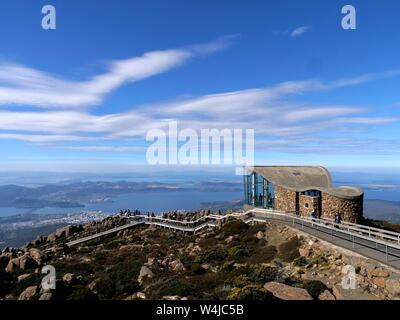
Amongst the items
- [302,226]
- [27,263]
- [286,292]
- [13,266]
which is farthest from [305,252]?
[13,266]

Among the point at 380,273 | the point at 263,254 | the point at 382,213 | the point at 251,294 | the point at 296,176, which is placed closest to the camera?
the point at 251,294

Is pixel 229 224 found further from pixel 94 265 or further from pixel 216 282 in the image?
pixel 216 282

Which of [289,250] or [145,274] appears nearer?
[145,274]

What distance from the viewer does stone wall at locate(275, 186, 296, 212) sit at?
2933 centimetres

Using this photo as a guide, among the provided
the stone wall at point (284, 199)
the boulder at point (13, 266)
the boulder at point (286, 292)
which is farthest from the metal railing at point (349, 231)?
the boulder at point (13, 266)

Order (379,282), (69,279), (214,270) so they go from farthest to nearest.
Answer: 1. (69,279)
2. (214,270)
3. (379,282)

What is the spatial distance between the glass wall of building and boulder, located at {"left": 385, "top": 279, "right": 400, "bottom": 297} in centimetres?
2005

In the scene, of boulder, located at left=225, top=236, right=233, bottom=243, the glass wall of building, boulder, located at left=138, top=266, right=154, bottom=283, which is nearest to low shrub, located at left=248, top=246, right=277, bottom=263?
boulder, located at left=225, top=236, right=233, bottom=243

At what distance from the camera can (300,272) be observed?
52.5ft

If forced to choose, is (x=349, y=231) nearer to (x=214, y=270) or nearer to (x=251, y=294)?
(x=214, y=270)

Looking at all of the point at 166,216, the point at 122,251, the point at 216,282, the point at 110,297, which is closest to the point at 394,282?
the point at 216,282

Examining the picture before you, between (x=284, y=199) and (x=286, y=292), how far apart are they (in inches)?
707

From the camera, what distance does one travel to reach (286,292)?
12.8m
